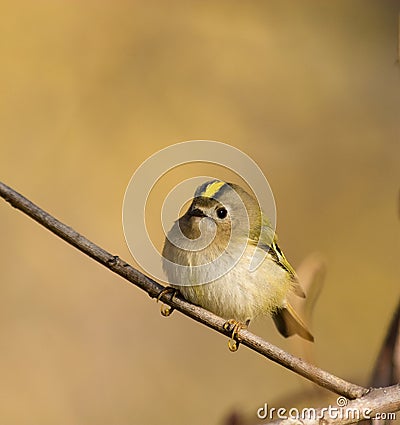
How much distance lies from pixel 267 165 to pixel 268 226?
58.7 inches

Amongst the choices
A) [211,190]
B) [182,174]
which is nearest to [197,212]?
[211,190]

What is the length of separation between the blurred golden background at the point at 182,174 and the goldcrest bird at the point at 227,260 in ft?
2.47

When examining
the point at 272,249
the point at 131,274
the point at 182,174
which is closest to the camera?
the point at 131,274

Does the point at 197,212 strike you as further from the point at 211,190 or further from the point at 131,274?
the point at 131,274

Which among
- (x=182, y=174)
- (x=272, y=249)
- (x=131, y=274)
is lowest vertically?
(x=131, y=274)

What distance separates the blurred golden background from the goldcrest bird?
0.75 meters

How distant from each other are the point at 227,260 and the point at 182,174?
1.46 m

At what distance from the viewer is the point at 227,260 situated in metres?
1.69

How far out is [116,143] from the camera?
331 centimetres

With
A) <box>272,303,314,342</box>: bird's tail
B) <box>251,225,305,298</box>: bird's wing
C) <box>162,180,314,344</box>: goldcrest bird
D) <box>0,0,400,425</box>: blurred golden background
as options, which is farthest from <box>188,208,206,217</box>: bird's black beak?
<box>0,0,400,425</box>: blurred golden background

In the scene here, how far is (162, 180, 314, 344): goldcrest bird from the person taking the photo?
1.65 metres

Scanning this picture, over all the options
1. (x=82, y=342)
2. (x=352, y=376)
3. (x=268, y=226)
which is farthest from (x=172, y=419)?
(x=268, y=226)

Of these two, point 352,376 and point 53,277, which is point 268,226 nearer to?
point 352,376

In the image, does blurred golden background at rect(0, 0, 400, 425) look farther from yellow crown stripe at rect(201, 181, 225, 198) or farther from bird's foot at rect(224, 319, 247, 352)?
yellow crown stripe at rect(201, 181, 225, 198)
